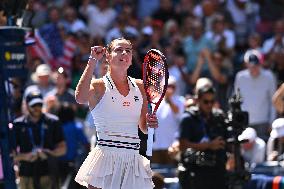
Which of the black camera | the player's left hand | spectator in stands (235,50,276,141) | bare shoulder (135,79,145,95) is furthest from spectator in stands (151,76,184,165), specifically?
the player's left hand

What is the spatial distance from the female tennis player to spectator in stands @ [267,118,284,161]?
3730 millimetres

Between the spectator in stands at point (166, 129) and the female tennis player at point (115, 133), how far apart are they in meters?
5.33

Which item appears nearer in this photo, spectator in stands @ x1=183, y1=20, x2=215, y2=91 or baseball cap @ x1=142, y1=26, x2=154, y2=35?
spectator in stands @ x1=183, y1=20, x2=215, y2=91

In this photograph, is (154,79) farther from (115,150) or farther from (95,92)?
(115,150)

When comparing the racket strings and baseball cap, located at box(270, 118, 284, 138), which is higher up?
the racket strings

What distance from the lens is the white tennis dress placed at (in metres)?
7.77

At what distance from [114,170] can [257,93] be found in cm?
674

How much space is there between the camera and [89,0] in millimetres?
19219

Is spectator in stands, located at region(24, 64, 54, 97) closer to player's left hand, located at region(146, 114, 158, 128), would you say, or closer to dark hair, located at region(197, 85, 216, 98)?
dark hair, located at region(197, 85, 216, 98)

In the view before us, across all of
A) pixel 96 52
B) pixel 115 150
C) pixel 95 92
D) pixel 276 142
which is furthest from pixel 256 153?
pixel 96 52

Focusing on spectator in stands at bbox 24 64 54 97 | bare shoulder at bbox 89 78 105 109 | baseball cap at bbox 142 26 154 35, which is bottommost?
bare shoulder at bbox 89 78 105 109

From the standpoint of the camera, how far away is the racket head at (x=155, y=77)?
7.97 m

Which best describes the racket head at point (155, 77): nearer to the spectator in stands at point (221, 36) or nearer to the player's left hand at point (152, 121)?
the player's left hand at point (152, 121)

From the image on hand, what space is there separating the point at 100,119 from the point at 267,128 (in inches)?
262
